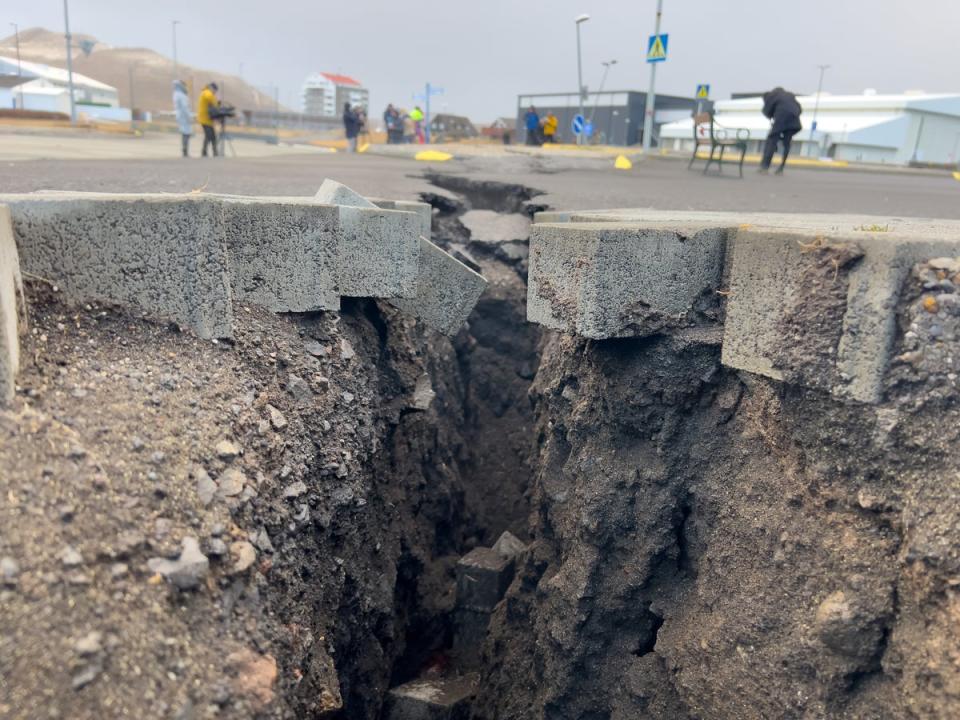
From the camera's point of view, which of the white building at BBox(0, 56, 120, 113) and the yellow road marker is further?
the white building at BBox(0, 56, 120, 113)

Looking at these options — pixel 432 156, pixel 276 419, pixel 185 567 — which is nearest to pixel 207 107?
pixel 432 156

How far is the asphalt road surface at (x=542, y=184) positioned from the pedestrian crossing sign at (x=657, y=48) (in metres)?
3.39

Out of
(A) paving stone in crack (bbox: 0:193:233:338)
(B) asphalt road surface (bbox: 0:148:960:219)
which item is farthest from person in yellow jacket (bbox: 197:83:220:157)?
(A) paving stone in crack (bbox: 0:193:233:338)

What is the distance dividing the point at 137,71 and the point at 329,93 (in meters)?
25.0

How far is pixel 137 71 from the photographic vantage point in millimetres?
56281

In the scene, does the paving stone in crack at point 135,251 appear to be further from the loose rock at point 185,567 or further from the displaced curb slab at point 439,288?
the displaced curb slab at point 439,288

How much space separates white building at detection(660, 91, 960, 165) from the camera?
87.0 feet

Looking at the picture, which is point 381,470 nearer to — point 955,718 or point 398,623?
point 398,623

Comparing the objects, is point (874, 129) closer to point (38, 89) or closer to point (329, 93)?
point (329, 93)

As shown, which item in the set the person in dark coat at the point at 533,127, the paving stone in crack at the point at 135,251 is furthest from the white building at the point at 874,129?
the paving stone in crack at the point at 135,251

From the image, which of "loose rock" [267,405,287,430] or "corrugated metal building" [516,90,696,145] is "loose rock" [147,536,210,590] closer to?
"loose rock" [267,405,287,430]

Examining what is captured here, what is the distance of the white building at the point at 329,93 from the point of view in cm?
3644

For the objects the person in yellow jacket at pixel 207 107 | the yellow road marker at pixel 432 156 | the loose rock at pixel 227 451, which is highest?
the person in yellow jacket at pixel 207 107

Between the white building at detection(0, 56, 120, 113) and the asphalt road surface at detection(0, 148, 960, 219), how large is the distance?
913 inches
